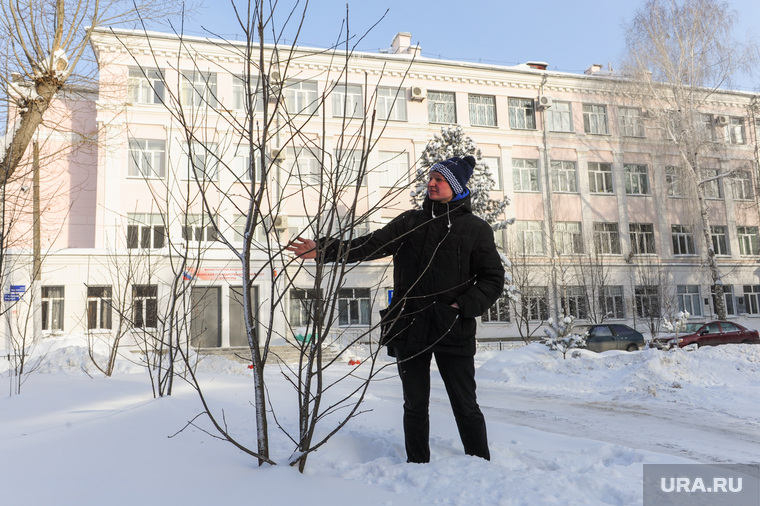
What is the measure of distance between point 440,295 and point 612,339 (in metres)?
18.9

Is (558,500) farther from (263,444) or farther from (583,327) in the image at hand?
(583,327)

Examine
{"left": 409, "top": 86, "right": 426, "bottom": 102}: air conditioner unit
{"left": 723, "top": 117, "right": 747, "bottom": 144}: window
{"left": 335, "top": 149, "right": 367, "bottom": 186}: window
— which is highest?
{"left": 409, "top": 86, "right": 426, "bottom": 102}: air conditioner unit

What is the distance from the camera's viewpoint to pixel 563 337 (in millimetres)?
13805

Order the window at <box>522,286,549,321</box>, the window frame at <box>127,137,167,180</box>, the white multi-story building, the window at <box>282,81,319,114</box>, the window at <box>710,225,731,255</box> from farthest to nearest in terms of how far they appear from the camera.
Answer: the window at <box>710,225,731,255</box>
the window at <box>522,286,549,321</box>
the window at <box>282,81,319,114</box>
the white multi-story building
the window frame at <box>127,137,167,180</box>

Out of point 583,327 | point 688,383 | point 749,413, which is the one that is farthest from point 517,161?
point 749,413

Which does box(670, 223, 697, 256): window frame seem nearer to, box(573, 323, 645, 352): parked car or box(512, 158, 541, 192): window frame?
box(512, 158, 541, 192): window frame

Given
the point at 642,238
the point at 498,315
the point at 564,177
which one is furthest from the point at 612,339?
the point at 564,177

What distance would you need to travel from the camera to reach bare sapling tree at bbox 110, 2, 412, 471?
2.31 meters

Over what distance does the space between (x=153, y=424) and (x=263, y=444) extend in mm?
1103

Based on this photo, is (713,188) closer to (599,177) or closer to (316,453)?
(599,177)

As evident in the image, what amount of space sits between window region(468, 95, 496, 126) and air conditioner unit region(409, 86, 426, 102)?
2.83 meters

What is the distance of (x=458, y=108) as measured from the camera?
2733 centimetres

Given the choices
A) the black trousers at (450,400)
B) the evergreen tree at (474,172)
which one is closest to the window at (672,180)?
the evergreen tree at (474,172)

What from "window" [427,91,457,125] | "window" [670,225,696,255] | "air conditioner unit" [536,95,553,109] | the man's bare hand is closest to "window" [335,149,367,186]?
the man's bare hand
